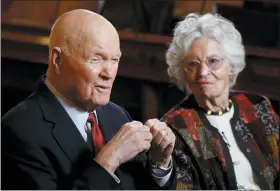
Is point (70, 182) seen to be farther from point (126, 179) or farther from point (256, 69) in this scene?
point (256, 69)

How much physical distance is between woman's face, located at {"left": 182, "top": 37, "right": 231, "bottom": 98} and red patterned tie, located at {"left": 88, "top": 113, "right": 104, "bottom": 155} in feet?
1.23

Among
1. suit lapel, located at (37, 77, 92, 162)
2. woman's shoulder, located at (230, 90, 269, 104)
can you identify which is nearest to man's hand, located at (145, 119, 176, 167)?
suit lapel, located at (37, 77, 92, 162)

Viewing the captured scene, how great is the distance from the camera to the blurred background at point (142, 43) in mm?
1804

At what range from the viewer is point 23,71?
1.85 meters

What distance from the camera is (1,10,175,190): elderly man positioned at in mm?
1639

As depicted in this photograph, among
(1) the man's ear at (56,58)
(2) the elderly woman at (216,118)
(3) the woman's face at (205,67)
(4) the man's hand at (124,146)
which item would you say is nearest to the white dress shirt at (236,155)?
(2) the elderly woman at (216,118)

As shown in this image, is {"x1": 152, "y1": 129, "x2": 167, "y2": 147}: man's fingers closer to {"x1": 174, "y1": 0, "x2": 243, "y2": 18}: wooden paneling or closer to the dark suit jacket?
the dark suit jacket

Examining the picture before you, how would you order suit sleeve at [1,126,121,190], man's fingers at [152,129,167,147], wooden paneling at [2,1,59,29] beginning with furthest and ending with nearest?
wooden paneling at [2,1,59,29] → man's fingers at [152,129,167,147] → suit sleeve at [1,126,121,190]

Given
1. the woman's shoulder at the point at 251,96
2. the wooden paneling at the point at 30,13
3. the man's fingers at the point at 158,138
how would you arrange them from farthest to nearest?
the woman's shoulder at the point at 251,96, the wooden paneling at the point at 30,13, the man's fingers at the point at 158,138

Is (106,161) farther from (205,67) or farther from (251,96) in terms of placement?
(251,96)

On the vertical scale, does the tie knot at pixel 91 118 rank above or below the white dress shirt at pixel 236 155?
above

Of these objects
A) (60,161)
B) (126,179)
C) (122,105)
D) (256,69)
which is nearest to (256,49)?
(256,69)

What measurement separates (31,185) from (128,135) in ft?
1.09

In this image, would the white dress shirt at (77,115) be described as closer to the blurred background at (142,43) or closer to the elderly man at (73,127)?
the elderly man at (73,127)
